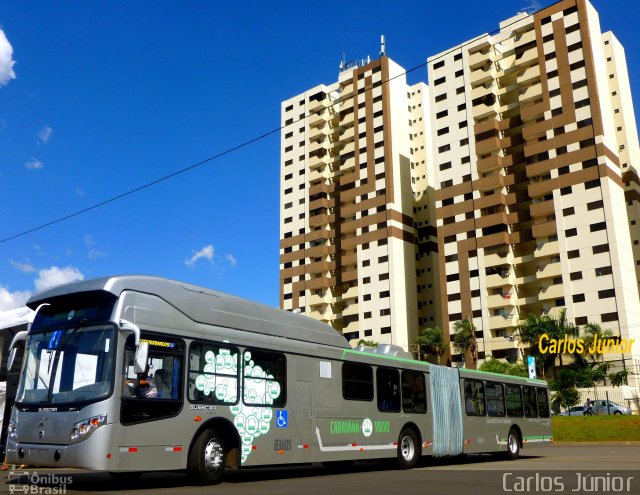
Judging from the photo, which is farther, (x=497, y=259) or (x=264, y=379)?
(x=497, y=259)

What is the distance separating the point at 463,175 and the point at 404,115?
20.0m

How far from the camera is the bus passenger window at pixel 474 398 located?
18.5m

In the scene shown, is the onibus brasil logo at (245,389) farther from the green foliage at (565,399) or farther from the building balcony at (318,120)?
the building balcony at (318,120)

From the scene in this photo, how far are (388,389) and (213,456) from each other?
5.90 m

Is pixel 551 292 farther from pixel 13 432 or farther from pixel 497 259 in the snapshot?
pixel 13 432

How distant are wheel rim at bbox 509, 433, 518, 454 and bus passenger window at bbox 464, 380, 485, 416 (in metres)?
1.97

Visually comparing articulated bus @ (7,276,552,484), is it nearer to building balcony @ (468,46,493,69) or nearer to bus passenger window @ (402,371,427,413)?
bus passenger window @ (402,371,427,413)

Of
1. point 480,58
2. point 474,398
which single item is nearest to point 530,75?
point 480,58

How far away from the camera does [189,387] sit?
35.6 feet

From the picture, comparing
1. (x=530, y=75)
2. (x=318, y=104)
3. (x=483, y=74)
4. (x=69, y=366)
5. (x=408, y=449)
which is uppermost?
(x=318, y=104)

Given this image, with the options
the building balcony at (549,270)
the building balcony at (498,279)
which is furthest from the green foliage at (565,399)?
the building balcony at (498,279)

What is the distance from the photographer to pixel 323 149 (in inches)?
3962

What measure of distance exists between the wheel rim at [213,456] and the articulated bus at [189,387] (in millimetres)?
18

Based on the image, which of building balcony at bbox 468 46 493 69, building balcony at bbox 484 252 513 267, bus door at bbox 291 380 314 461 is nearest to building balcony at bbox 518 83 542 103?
building balcony at bbox 468 46 493 69
